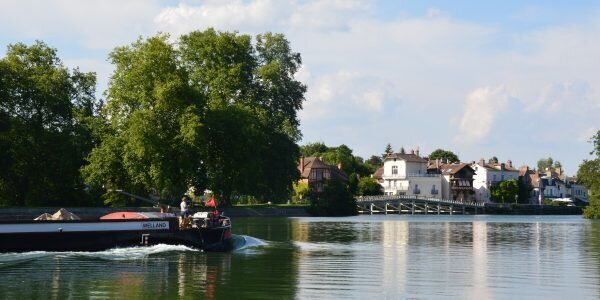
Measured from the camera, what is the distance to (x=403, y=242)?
1992 inches

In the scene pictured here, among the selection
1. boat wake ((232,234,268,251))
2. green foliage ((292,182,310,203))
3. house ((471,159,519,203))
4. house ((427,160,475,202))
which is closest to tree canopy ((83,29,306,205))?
boat wake ((232,234,268,251))

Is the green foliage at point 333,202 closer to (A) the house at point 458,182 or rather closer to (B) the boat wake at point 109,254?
(A) the house at point 458,182

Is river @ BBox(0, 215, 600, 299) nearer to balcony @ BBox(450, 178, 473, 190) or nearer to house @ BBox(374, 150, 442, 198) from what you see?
house @ BBox(374, 150, 442, 198)

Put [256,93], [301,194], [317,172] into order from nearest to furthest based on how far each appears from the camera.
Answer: [256,93], [301,194], [317,172]

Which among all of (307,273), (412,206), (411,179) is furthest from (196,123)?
(411,179)

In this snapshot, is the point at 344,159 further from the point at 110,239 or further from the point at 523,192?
the point at 110,239

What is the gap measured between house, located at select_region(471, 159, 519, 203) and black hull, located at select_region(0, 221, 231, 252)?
442ft

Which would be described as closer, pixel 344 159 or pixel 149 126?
pixel 149 126

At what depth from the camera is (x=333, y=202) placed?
11888 cm

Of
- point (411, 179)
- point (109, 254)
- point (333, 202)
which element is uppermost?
point (411, 179)

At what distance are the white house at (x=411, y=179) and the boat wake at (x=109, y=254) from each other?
427ft

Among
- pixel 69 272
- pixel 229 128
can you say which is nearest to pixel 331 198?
pixel 229 128

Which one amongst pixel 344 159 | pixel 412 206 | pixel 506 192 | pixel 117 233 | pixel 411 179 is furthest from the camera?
pixel 344 159

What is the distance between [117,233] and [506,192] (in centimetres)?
13464
